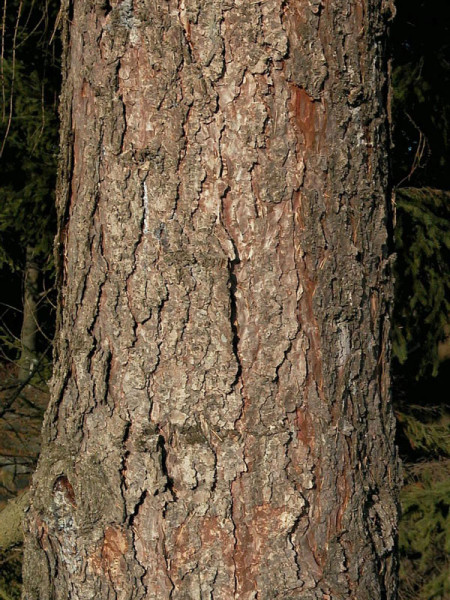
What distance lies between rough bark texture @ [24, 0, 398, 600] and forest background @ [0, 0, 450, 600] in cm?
251

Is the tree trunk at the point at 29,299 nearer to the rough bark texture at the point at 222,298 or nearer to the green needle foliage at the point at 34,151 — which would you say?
the green needle foliage at the point at 34,151

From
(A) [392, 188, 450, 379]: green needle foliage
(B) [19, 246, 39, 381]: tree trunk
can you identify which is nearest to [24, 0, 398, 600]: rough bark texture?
(A) [392, 188, 450, 379]: green needle foliage

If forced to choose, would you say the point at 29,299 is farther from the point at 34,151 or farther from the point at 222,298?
the point at 222,298

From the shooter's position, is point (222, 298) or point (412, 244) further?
point (412, 244)

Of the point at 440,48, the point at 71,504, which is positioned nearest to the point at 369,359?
the point at 71,504

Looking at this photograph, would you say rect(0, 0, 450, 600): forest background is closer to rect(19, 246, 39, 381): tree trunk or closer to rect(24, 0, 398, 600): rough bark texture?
rect(19, 246, 39, 381): tree trunk

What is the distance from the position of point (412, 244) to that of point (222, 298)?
3.12 m

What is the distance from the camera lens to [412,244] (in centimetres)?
413

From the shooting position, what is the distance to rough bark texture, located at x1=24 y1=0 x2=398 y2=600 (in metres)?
1.24

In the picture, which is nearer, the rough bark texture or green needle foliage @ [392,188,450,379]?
the rough bark texture

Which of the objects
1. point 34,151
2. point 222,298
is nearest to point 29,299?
point 34,151

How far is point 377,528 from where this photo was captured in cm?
139

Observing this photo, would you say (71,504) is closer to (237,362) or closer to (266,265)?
(237,362)

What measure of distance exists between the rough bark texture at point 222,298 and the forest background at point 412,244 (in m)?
2.51
